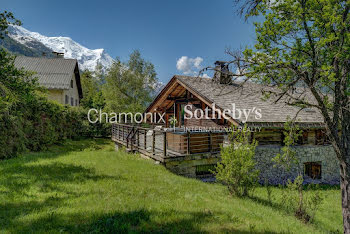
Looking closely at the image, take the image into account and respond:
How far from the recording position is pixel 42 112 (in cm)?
1493

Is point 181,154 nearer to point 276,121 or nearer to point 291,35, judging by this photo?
point 276,121

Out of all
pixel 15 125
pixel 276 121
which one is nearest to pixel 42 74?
pixel 15 125

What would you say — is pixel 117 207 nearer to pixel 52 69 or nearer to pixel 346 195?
pixel 346 195

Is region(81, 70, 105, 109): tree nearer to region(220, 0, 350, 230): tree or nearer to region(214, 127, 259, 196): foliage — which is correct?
region(214, 127, 259, 196): foliage

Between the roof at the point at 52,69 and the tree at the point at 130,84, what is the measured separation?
16.9 ft

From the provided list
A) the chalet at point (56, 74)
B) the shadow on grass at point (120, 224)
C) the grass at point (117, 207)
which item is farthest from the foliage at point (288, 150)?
the chalet at point (56, 74)

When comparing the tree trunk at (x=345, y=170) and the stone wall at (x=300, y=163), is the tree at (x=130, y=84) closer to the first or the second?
the stone wall at (x=300, y=163)

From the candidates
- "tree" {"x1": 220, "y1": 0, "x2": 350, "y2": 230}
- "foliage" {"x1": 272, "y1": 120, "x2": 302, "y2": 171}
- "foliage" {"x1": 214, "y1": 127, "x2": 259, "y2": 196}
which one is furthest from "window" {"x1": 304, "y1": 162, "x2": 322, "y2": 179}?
"foliage" {"x1": 272, "y1": 120, "x2": 302, "y2": 171}

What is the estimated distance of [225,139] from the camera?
37.0 ft

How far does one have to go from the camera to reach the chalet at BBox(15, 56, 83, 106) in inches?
942

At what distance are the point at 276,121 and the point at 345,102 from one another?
640cm

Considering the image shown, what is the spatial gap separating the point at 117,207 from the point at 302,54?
240 inches

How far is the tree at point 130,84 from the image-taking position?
28.1 metres

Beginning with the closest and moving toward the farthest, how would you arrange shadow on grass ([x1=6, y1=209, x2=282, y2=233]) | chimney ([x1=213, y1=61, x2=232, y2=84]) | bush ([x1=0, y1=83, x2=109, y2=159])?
shadow on grass ([x1=6, y1=209, x2=282, y2=233]) < chimney ([x1=213, y1=61, x2=232, y2=84]) < bush ([x1=0, y1=83, x2=109, y2=159])
